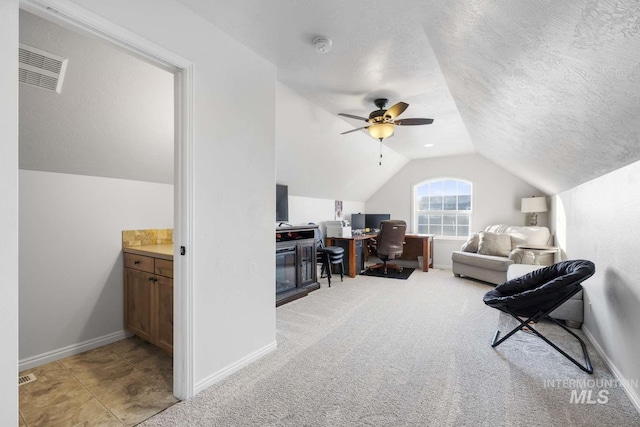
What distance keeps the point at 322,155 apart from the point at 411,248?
2.97 metres

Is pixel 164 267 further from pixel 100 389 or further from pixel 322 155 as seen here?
pixel 322 155

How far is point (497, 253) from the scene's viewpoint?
468 centimetres

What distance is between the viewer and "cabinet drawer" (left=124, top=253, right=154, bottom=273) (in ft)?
7.86

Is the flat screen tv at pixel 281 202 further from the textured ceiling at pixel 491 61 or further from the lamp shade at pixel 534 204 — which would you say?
the lamp shade at pixel 534 204

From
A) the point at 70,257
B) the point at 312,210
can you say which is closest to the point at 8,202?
the point at 70,257

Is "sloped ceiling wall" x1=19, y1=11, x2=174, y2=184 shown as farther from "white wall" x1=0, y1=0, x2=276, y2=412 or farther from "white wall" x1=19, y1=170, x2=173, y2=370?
"white wall" x1=0, y1=0, x2=276, y2=412

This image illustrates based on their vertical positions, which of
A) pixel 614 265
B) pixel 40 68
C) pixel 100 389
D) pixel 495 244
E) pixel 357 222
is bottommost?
pixel 100 389

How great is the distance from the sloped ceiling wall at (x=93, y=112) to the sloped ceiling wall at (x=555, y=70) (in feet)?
6.63

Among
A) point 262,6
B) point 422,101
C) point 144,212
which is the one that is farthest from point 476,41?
point 144,212

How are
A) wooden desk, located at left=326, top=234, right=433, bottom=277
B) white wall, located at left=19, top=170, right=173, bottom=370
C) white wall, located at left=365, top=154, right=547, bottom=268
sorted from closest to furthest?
white wall, located at left=19, top=170, right=173, bottom=370 → wooden desk, located at left=326, top=234, right=433, bottom=277 → white wall, located at left=365, top=154, right=547, bottom=268

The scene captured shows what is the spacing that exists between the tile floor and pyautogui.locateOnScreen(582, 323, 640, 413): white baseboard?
2709 millimetres

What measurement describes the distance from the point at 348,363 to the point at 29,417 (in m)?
1.93

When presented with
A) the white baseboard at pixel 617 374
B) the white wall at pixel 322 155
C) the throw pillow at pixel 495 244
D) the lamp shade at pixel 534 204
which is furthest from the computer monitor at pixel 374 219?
the white baseboard at pixel 617 374

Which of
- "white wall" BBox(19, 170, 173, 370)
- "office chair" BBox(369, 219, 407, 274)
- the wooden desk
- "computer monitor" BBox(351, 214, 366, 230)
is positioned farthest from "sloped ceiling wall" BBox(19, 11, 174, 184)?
"computer monitor" BBox(351, 214, 366, 230)
